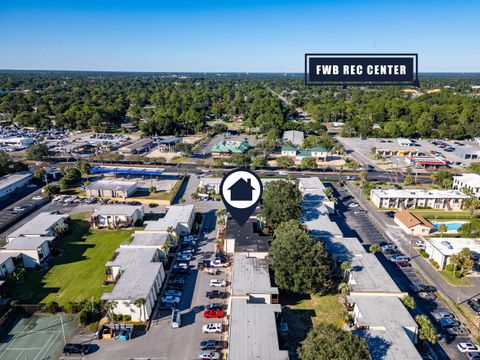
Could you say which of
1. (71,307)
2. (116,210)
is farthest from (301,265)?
(116,210)

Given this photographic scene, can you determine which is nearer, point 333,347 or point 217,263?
point 333,347

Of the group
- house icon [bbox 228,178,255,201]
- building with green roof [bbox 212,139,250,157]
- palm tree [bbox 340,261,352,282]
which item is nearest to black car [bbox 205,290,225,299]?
palm tree [bbox 340,261,352,282]

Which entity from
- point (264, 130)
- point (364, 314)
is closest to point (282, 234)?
point (364, 314)

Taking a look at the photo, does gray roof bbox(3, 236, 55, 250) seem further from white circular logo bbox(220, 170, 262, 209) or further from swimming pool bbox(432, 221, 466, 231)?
swimming pool bbox(432, 221, 466, 231)

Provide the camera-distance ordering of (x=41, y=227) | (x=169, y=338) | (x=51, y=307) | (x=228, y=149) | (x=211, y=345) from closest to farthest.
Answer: (x=211, y=345) → (x=169, y=338) → (x=51, y=307) → (x=41, y=227) → (x=228, y=149)

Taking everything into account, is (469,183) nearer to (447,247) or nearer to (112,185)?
(447,247)

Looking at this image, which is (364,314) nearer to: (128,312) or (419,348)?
(419,348)
